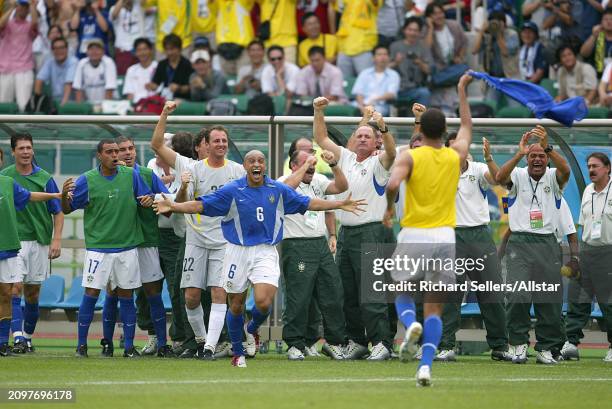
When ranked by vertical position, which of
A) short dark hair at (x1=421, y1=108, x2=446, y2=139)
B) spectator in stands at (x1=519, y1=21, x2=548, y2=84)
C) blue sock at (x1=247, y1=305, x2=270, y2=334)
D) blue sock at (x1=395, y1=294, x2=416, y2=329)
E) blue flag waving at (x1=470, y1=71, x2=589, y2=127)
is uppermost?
spectator in stands at (x1=519, y1=21, x2=548, y2=84)

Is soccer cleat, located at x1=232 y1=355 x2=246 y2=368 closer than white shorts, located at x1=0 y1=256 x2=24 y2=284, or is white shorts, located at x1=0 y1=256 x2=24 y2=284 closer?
soccer cleat, located at x1=232 y1=355 x2=246 y2=368

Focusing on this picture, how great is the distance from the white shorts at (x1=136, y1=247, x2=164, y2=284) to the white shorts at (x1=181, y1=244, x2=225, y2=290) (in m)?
0.46

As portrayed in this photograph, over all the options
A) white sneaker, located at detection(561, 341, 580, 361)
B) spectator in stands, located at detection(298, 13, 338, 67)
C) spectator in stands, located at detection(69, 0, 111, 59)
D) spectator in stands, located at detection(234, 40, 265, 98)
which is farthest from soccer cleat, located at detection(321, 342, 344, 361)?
spectator in stands, located at detection(69, 0, 111, 59)

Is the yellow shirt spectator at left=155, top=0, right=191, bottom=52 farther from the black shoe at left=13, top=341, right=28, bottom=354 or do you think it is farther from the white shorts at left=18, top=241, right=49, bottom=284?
the black shoe at left=13, top=341, right=28, bottom=354

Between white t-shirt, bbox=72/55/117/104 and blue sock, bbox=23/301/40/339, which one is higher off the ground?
white t-shirt, bbox=72/55/117/104

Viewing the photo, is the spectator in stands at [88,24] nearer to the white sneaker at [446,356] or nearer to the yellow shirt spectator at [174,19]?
the yellow shirt spectator at [174,19]

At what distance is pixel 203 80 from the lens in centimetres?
2092

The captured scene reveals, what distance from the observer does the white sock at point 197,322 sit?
43.5 ft

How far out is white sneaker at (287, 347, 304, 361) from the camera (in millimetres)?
13203

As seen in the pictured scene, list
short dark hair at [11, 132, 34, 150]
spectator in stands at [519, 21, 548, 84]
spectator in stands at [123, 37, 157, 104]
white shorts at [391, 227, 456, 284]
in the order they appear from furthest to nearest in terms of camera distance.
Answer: spectator in stands at [123, 37, 157, 104] < spectator in stands at [519, 21, 548, 84] < short dark hair at [11, 132, 34, 150] < white shorts at [391, 227, 456, 284]

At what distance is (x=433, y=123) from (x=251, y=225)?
2801 millimetres

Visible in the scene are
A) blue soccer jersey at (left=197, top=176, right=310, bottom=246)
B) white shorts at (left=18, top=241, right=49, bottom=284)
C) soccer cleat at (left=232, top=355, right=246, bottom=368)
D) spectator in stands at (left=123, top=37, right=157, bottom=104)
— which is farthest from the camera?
spectator in stands at (left=123, top=37, right=157, bottom=104)

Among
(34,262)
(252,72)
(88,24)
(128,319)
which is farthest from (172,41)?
(128,319)

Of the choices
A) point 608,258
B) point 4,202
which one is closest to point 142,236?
point 4,202
